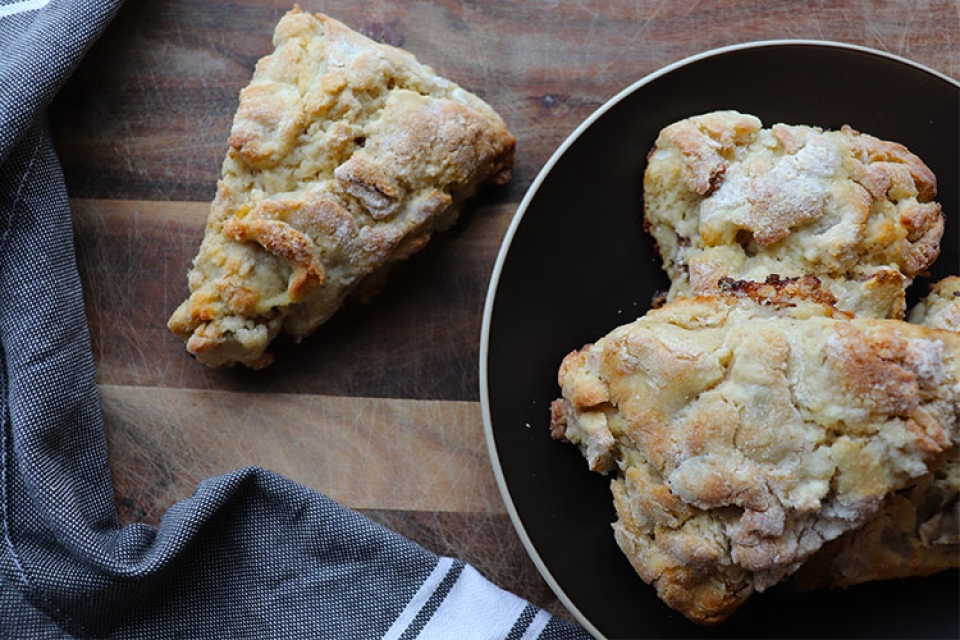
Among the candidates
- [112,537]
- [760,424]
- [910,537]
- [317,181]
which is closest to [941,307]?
[910,537]

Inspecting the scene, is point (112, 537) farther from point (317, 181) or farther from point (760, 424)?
point (760, 424)

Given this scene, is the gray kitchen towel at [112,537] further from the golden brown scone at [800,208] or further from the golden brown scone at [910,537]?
the golden brown scone at [800,208]

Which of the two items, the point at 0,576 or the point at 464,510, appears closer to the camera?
the point at 0,576

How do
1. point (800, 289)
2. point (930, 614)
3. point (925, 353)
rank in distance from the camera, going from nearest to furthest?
point (925, 353), point (800, 289), point (930, 614)

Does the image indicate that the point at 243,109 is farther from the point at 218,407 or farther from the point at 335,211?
the point at 218,407

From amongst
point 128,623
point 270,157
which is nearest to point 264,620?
point 128,623

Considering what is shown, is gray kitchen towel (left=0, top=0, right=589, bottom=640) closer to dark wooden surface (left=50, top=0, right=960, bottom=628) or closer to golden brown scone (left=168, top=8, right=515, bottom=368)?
dark wooden surface (left=50, top=0, right=960, bottom=628)

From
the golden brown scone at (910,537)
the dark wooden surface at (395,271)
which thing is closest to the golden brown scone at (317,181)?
the dark wooden surface at (395,271)

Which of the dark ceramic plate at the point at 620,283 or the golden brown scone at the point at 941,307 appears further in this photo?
the dark ceramic plate at the point at 620,283

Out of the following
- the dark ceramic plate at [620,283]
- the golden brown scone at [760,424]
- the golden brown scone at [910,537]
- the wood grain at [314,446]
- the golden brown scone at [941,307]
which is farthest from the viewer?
the wood grain at [314,446]
